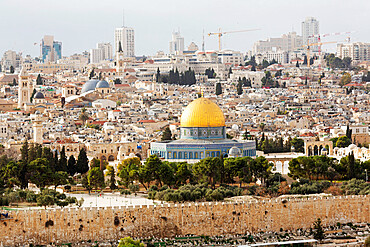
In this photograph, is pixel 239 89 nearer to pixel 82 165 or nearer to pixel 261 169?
pixel 82 165

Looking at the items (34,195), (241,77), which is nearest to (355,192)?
(34,195)

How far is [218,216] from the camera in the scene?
3362cm

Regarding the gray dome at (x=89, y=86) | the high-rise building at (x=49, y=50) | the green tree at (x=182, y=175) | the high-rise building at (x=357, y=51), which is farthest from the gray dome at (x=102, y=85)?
the high-rise building at (x=49, y=50)

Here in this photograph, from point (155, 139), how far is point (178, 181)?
54.2 ft

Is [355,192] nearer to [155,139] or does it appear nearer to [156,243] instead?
[156,243]

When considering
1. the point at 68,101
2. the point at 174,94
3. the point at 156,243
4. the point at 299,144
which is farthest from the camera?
the point at 174,94

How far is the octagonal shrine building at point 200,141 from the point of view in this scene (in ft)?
156

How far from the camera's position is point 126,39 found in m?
184

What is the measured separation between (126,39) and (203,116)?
137 m

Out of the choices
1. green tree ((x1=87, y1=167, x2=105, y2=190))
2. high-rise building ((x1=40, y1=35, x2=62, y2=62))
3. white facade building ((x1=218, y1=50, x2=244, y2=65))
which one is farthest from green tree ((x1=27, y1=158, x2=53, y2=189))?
high-rise building ((x1=40, y1=35, x2=62, y2=62))

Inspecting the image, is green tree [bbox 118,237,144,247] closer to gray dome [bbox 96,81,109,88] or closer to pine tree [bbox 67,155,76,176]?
pine tree [bbox 67,155,76,176]

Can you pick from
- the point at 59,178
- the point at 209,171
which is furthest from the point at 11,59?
the point at 209,171

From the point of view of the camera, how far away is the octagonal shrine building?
47594 mm

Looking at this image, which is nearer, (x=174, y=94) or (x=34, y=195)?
(x=34, y=195)
